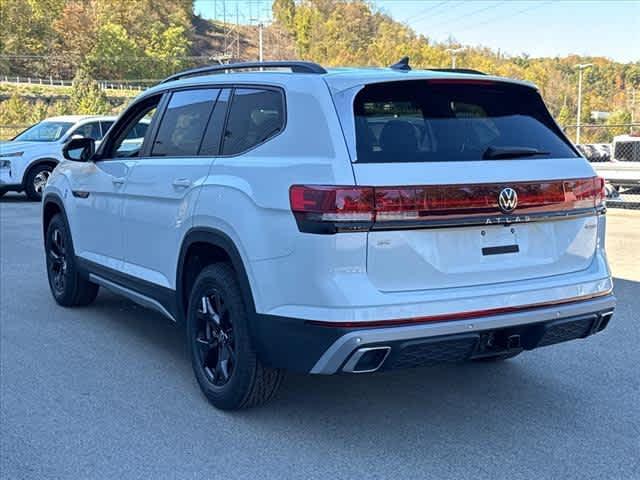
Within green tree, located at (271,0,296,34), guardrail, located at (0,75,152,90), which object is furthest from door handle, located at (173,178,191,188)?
green tree, located at (271,0,296,34)

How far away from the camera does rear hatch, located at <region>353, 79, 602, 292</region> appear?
3242 mm

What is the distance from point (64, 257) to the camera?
644cm

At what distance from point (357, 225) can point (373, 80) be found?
0.82m

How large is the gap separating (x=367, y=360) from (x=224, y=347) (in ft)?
3.62

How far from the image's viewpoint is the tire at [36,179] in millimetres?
16031

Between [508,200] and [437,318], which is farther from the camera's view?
[508,200]

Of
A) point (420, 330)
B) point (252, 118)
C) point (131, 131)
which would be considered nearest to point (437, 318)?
point (420, 330)

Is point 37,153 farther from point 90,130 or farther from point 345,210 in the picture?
point 345,210

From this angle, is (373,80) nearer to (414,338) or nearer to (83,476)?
(414,338)

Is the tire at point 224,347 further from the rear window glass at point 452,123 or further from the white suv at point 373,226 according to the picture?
the rear window glass at point 452,123

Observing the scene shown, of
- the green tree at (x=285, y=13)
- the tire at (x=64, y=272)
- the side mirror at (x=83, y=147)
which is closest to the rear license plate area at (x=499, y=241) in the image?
the side mirror at (x=83, y=147)

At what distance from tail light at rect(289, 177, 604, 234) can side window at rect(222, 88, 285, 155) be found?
589mm

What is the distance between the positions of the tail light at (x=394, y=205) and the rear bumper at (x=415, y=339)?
0.46 m

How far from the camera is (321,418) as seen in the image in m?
4.01
